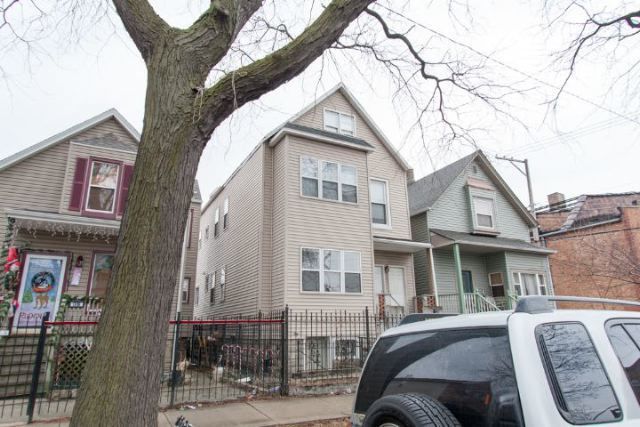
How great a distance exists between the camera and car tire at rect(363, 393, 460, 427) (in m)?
2.43

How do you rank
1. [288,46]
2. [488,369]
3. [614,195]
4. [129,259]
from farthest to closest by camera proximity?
[614,195] < [288,46] < [129,259] < [488,369]

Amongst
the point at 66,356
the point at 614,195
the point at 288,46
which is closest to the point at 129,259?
the point at 288,46

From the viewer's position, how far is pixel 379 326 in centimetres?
1298

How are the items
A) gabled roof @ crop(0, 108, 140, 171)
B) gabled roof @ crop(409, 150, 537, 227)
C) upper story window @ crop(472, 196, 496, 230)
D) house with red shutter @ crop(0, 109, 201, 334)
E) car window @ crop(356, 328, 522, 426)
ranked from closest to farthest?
car window @ crop(356, 328, 522, 426) → house with red shutter @ crop(0, 109, 201, 334) → gabled roof @ crop(0, 108, 140, 171) → gabled roof @ crop(409, 150, 537, 227) → upper story window @ crop(472, 196, 496, 230)

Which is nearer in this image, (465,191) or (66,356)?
(66,356)

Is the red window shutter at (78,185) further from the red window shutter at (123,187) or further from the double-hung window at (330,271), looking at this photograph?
the double-hung window at (330,271)

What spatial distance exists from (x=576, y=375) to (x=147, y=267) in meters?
2.93

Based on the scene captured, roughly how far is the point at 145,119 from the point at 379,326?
10828 millimetres

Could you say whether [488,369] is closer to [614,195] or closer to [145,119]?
[145,119]

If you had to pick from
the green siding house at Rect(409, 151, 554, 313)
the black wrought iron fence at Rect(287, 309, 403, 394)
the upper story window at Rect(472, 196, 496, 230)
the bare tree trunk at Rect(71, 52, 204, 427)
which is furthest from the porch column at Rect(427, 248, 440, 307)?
the bare tree trunk at Rect(71, 52, 204, 427)

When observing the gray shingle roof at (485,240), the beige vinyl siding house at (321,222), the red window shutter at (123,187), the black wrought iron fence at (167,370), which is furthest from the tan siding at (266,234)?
the gray shingle roof at (485,240)

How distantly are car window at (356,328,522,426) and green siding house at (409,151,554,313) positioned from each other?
13.0 metres

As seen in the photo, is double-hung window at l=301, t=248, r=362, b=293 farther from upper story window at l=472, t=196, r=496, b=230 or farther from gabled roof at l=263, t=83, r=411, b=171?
upper story window at l=472, t=196, r=496, b=230

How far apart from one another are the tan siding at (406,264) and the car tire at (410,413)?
43.7ft
